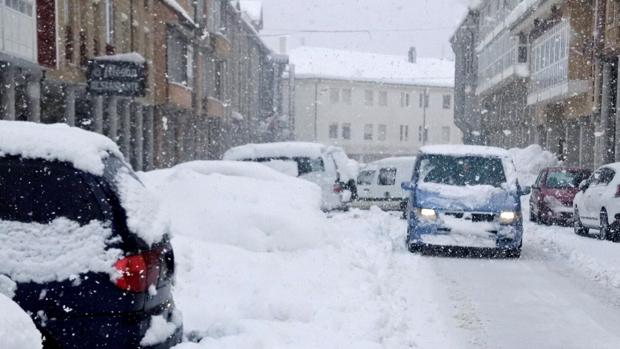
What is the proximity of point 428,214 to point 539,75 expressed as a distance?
26591 millimetres

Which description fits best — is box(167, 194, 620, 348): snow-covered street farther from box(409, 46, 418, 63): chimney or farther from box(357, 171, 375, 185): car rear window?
box(409, 46, 418, 63): chimney

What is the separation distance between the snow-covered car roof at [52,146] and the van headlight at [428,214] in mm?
9174

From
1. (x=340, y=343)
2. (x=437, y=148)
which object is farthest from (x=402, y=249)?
(x=340, y=343)

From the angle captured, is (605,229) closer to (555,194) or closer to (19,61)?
(555,194)

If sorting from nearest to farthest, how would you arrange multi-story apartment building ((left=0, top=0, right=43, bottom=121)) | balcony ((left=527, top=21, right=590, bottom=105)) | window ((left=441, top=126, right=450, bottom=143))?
multi-story apartment building ((left=0, top=0, right=43, bottom=121))
balcony ((left=527, top=21, right=590, bottom=105))
window ((left=441, top=126, right=450, bottom=143))

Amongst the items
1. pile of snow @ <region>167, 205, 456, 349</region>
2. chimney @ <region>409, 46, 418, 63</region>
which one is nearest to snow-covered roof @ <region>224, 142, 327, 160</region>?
pile of snow @ <region>167, 205, 456, 349</region>

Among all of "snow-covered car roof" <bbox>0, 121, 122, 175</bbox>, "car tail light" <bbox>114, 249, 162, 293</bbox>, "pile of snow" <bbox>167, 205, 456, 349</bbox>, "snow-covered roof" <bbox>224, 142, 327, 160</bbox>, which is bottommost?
"pile of snow" <bbox>167, 205, 456, 349</bbox>

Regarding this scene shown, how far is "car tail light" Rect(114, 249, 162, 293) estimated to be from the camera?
169 inches

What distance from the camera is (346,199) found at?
1859 centimetres

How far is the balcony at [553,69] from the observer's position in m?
31.3

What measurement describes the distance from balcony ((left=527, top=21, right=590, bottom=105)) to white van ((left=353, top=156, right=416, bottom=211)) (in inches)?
323

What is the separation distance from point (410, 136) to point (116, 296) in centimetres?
7975

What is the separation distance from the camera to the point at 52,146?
14.3 ft

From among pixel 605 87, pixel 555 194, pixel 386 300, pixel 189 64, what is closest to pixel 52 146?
pixel 386 300
